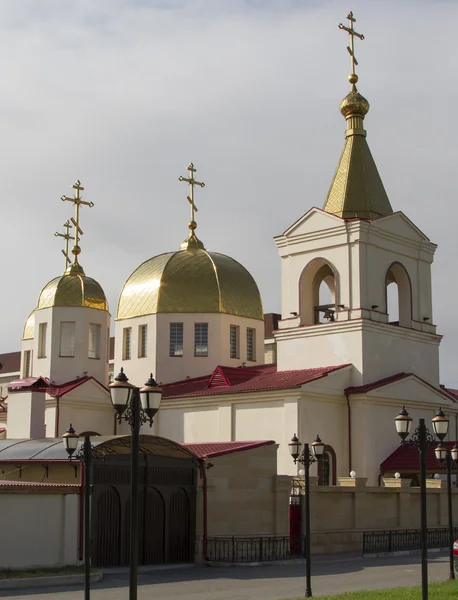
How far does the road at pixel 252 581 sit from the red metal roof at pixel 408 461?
776 cm

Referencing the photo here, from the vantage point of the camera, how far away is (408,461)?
34.5m

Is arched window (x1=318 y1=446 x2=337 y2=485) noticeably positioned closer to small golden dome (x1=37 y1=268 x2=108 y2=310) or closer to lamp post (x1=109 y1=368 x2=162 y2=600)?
small golden dome (x1=37 y1=268 x2=108 y2=310)

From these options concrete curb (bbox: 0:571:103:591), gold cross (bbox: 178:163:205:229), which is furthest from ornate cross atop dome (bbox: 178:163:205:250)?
concrete curb (bbox: 0:571:103:591)

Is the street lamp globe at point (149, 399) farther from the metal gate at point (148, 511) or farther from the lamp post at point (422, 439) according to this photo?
the metal gate at point (148, 511)

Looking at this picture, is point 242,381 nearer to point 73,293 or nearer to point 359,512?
point 359,512

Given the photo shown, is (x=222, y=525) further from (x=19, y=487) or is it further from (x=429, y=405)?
(x=429, y=405)

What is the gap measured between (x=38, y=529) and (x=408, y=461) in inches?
645

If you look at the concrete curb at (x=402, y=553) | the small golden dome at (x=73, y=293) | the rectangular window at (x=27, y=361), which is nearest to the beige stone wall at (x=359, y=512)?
the concrete curb at (x=402, y=553)

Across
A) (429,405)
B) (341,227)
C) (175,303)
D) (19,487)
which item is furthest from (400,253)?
(19,487)

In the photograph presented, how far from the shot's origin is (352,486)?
3036cm

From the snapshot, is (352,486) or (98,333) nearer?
(352,486)

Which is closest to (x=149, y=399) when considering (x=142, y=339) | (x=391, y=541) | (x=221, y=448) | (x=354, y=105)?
(x=221, y=448)

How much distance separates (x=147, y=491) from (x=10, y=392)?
12.5 metres

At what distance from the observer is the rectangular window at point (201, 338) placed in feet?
138
